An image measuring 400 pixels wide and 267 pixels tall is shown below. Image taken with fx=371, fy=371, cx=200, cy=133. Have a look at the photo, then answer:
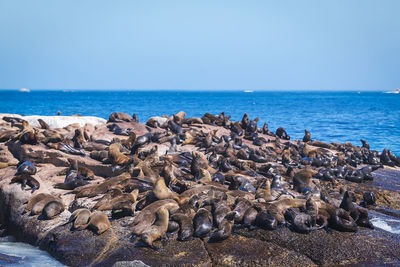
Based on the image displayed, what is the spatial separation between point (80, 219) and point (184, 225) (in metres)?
1.79

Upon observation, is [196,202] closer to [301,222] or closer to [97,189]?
[301,222]

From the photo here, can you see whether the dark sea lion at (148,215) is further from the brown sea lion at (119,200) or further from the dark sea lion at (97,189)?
the dark sea lion at (97,189)

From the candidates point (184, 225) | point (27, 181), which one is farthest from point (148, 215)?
point (27, 181)

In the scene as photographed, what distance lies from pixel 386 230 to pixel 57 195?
6569 mm

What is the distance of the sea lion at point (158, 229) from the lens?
18.4ft

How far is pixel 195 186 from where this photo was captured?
311 inches

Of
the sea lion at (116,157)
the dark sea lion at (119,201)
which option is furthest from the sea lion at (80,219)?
the sea lion at (116,157)

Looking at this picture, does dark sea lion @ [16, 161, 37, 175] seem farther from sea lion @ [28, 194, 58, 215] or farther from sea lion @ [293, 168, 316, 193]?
sea lion @ [293, 168, 316, 193]

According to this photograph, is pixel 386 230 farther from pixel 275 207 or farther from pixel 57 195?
pixel 57 195

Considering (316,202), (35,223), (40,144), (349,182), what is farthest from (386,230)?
(40,144)

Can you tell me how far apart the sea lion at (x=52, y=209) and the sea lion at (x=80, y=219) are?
1.82 feet

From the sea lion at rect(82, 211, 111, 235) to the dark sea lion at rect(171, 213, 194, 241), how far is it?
3.66 feet

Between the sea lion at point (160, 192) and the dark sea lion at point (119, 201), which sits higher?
the sea lion at point (160, 192)

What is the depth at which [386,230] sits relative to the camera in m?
6.87
